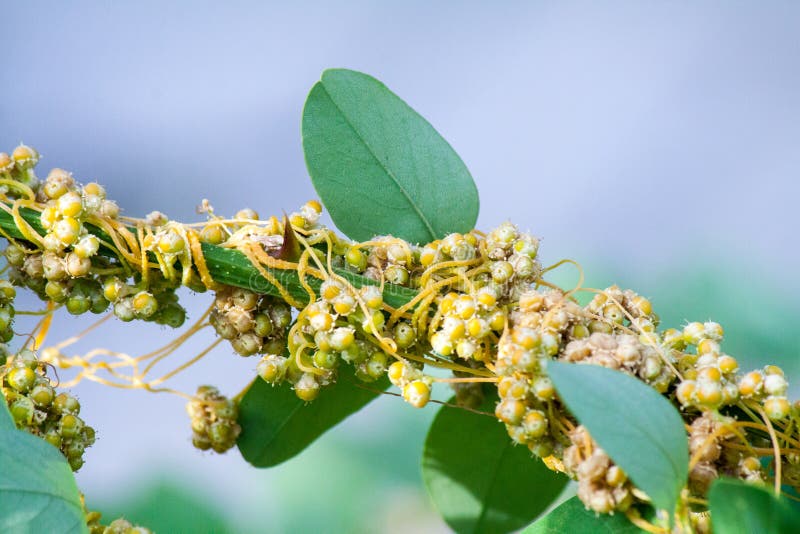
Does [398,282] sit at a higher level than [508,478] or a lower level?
higher

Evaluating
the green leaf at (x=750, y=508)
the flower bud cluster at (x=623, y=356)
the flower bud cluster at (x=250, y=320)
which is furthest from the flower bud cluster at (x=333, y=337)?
the green leaf at (x=750, y=508)

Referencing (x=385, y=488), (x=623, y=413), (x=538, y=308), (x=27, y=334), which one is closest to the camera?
(x=623, y=413)

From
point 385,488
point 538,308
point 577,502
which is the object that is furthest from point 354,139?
point 385,488

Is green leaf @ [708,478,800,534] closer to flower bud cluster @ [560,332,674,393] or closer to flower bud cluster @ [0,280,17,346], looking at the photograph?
flower bud cluster @ [560,332,674,393]

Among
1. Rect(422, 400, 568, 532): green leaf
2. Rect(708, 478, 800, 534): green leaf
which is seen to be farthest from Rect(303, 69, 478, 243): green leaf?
Rect(708, 478, 800, 534): green leaf

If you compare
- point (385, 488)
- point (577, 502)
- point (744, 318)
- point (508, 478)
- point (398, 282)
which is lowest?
point (385, 488)

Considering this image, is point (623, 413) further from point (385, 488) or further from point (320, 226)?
point (385, 488)

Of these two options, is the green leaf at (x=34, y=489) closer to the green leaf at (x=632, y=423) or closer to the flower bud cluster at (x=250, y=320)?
the flower bud cluster at (x=250, y=320)
